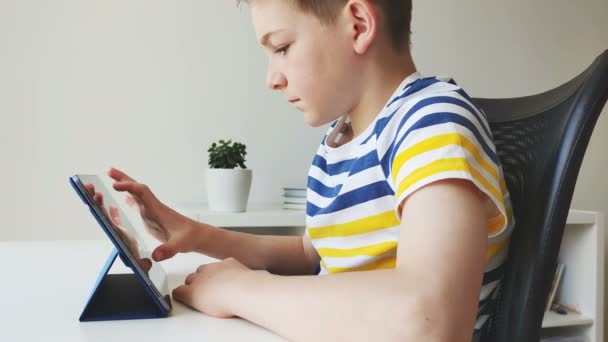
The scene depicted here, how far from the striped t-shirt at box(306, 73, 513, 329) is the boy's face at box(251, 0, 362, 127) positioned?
6 cm

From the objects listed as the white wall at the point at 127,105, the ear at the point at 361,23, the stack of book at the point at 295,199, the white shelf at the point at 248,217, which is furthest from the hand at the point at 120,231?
the white wall at the point at 127,105

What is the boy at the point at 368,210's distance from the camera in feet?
1.51

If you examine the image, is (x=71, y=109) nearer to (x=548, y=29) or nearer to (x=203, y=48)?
(x=203, y=48)

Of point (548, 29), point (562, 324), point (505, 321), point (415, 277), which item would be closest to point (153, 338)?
point (415, 277)

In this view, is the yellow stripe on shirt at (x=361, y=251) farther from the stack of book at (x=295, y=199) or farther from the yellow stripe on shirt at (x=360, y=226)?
the stack of book at (x=295, y=199)

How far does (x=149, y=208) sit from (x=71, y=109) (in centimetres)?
132

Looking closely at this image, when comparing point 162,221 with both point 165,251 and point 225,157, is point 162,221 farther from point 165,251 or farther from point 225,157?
point 225,157

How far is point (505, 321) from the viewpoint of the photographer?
579 mm

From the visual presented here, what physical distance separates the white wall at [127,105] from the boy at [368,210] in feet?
4.03

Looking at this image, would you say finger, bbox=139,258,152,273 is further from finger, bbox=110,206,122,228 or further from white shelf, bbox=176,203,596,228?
white shelf, bbox=176,203,596,228

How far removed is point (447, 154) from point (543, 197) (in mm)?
127

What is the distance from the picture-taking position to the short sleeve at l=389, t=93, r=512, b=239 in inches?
19.6

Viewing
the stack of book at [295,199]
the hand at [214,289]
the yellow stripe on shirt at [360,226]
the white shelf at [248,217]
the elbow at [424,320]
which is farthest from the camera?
the stack of book at [295,199]

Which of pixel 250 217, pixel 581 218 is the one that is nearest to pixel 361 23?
pixel 250 217
